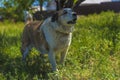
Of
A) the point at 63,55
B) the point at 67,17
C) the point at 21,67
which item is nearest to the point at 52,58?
the point at 63,55

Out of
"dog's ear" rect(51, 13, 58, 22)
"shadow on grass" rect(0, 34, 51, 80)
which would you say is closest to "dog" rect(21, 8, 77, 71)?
"dog's ear" rect(51, 13, 58, 22)

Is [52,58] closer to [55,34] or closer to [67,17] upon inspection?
[55,34]

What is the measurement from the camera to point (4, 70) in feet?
27.2

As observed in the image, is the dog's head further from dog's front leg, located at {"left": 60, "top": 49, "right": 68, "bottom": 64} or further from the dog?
dog's front leg, located at {"left": 60, "top": 49, "right": 68, "bottom": 64}

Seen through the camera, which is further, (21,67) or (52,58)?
(21,67)

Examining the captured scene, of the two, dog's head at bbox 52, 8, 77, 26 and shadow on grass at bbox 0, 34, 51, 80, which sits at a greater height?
dog's head at bbox 52, 8, 77, 26

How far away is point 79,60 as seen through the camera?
9.02m

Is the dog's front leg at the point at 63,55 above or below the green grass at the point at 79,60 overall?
above

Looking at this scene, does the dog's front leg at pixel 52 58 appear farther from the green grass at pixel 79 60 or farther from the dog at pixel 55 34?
the green grass at pixel 79 60

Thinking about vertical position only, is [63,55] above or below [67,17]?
below

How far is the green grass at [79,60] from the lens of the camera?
300 inches

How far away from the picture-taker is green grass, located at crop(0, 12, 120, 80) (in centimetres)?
761

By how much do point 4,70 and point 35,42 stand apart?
87 centimetres

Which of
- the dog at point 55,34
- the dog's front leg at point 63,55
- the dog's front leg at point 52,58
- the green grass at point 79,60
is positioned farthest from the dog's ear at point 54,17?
the green grass at point 79,60
